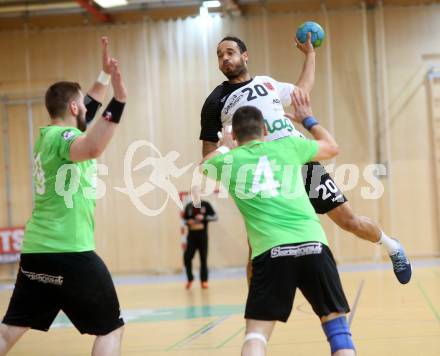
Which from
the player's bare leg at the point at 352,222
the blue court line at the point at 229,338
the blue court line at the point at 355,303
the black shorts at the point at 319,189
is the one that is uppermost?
the black shorts at the point at 319,189

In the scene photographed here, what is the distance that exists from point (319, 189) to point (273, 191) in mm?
2015

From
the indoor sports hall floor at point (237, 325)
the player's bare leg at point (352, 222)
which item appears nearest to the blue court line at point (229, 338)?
the indoor sports hall floor at point (237, 325)

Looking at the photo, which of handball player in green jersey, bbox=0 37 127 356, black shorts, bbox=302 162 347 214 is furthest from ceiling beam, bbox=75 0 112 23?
handball player in green jersey, bbox=0 37 127 356

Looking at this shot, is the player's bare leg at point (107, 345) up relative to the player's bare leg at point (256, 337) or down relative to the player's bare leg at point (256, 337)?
down

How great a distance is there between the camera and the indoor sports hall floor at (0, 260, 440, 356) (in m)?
7.53

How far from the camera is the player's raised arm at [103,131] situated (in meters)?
4.75

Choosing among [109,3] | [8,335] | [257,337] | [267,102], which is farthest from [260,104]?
[109,3]

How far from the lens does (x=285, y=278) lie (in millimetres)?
4605

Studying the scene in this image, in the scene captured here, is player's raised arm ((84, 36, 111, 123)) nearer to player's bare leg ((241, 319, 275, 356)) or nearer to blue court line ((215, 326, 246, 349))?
player's bare leg ((241, 319, 275, 356))

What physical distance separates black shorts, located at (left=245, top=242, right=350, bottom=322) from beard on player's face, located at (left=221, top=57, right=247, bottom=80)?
2.49 metres

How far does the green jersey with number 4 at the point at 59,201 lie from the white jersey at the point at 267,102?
1828 millimetres

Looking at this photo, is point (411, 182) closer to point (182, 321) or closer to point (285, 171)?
point (182, 321)

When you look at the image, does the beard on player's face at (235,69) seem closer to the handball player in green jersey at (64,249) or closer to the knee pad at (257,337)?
the handball player in green jersey at (64,249)

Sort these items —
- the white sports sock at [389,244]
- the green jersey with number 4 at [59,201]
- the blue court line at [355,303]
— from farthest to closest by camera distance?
the blue court line at [355,303] < the white sports sock at [389,244] < the green jersey with number 4 at [59,201]
